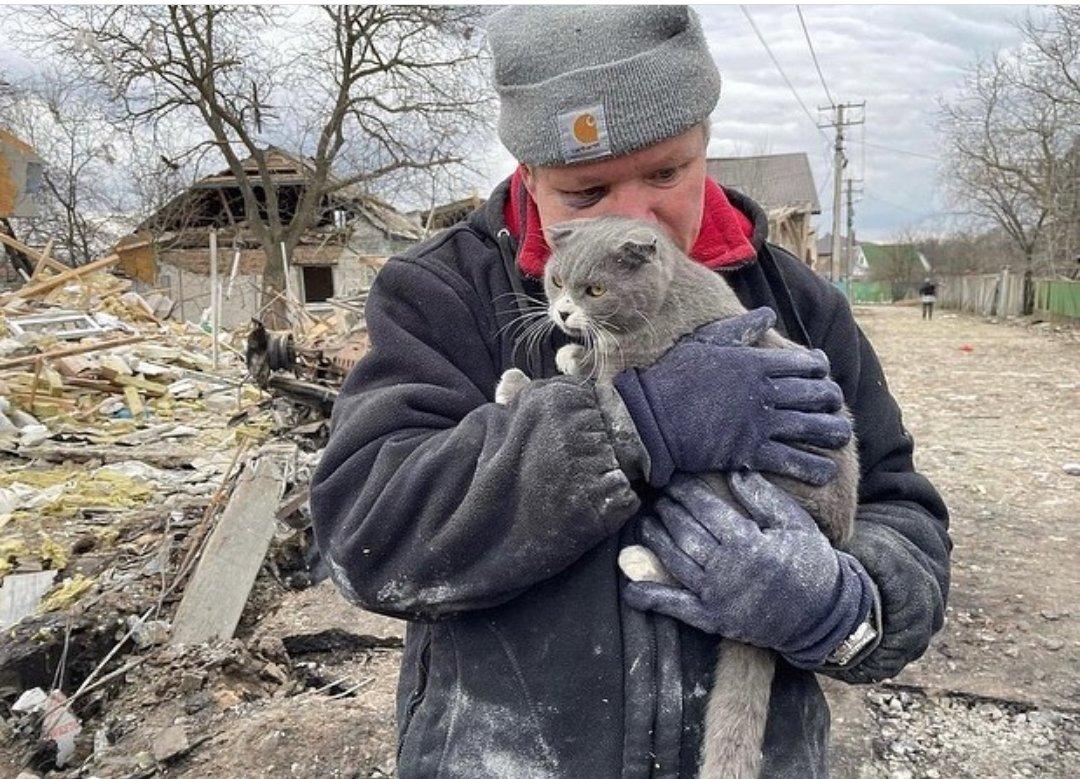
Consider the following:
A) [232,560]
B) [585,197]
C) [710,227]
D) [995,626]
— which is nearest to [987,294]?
[995,626]

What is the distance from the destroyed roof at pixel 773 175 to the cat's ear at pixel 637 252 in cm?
3764

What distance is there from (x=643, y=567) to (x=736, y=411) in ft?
1.10

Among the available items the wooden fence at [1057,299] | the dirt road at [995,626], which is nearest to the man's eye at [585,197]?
the dirt road at [995,626]

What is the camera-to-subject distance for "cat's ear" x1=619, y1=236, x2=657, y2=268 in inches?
69.1

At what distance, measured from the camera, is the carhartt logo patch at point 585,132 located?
1548mm

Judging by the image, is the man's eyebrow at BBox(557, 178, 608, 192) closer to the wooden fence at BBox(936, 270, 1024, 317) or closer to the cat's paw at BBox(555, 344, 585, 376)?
the cat's paw at BBox(555, 344, 585, 376)

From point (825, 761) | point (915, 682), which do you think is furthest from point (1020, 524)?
point (825, 761)

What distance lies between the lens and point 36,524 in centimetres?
682

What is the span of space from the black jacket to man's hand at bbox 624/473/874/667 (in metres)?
0.07

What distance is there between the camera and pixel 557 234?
5.69 feet

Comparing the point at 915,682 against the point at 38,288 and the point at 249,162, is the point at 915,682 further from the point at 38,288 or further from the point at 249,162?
the point at 249,162

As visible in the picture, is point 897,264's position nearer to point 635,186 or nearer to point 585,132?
point 635,186

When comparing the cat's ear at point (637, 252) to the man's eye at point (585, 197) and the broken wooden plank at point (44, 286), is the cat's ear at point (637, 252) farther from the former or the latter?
the broken wooden plank at point (44, 286)

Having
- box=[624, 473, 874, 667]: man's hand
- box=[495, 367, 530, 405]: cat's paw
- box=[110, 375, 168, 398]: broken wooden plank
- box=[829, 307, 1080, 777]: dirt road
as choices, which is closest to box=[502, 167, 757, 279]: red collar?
box=[495, 367, 530, 405]: cat's paw
